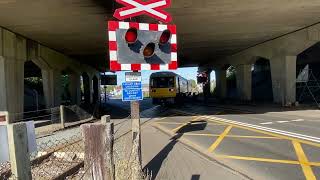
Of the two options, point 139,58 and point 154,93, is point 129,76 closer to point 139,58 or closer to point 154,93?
point 139,58

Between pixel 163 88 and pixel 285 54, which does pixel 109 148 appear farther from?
pixel 163 88

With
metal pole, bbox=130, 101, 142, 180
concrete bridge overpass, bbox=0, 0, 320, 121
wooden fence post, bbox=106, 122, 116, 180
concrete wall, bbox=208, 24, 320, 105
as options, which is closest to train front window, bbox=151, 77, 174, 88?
concrete bridge overpass, bbox=0, 0, 320, 121

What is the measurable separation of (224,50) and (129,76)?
40.0 metres

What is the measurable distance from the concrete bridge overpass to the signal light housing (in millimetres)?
15146

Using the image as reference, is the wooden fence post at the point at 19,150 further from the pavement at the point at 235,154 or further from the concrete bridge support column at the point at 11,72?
the concrete bridge support column at the point at 11,72

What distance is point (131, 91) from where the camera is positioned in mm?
8188

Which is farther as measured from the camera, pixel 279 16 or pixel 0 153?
pixel 279 16

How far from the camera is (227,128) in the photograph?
62.8ft

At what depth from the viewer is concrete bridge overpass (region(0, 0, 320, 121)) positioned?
24406 mm

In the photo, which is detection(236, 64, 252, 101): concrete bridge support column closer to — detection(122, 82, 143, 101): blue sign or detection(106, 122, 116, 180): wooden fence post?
detection(122, 82, 143, 101): blue sign

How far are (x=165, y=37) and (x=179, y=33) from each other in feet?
83.2

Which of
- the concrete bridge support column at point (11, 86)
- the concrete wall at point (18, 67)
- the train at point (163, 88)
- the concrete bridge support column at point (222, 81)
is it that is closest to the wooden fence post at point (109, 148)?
the concrete bridge support column at point (11, 86)

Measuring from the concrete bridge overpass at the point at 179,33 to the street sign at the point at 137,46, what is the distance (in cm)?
1513

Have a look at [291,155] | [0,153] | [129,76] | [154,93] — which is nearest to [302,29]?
[154,93]
